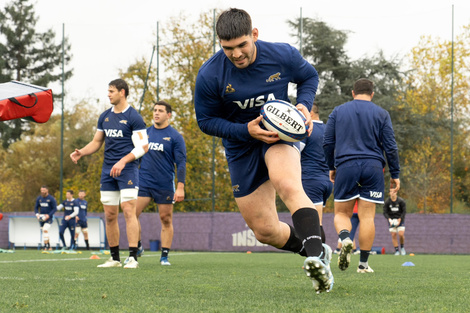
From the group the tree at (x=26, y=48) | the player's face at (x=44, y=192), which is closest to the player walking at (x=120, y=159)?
the player's face at (x=44, y=192)

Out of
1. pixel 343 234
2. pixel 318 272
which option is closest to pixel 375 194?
pixel 343 234

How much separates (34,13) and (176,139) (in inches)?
1784

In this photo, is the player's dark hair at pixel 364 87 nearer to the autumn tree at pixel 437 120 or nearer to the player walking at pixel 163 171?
the player walking at pixel 163 171

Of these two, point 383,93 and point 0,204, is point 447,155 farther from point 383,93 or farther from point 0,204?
point 0,204

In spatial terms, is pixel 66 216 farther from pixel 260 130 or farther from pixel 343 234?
pixel 260 130

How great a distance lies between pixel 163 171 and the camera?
9570 mm

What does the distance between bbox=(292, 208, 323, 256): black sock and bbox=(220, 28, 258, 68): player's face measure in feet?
3.65

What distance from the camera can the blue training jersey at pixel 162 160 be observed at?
953 centimetres

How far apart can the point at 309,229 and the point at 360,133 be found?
347 cm

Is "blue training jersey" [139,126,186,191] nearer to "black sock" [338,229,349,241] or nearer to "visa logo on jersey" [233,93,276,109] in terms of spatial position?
"black sock" [338,229,349,241]

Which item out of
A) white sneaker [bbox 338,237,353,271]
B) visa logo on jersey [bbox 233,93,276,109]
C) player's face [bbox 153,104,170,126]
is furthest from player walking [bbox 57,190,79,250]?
visa logo on jersey [bbox 233,93,276,109]

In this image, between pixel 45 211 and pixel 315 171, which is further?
pixel 45 211

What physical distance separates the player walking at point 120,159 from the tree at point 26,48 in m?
41.8

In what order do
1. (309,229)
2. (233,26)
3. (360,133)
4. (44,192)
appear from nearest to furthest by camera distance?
(309,229) < (233,26) < (360,133) < (44,192)
